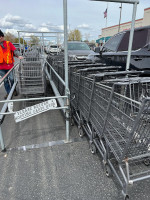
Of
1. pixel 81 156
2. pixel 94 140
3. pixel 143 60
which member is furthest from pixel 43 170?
pixel 143 60

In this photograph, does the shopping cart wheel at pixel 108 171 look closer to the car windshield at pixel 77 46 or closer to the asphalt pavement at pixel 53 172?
the asphalt pavement at pixel 53 172

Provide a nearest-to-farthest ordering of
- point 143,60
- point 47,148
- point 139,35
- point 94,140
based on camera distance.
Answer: point 94,140 → point 47,148 → point 143,60 → point 139,35

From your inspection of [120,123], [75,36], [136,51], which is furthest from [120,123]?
[75,36]

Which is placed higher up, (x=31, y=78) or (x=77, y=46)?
(x=77, y=46)

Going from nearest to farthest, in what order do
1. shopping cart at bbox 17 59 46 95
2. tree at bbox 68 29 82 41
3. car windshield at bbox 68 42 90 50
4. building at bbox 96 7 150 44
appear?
shopping cart at bbox 17 59 46 95
car windshield at bbox 68 42 90 50
building at bbox 96 7 150 44
tree at bbox 68 29 82 41

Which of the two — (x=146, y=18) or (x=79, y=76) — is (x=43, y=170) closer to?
(x=79, y=76)

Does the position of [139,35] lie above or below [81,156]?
above

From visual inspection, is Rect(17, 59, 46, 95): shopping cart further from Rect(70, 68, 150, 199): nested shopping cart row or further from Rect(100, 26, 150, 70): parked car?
Rect(100, 26, 150, 70): parked car

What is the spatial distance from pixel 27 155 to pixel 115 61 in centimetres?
317

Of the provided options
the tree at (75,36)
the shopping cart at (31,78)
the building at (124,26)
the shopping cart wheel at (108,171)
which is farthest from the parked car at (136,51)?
the tree at (75,36)

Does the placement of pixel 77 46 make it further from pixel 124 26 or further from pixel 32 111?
pixel 124 26

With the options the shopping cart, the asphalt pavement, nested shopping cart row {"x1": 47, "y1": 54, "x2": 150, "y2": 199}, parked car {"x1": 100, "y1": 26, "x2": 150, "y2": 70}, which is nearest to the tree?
parked car {"x1": 100, "y1": 26, "x2": 150, "y2": 70}

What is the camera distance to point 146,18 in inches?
856

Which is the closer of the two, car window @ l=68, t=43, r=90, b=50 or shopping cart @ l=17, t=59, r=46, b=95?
shopping cart @ l=17, t=59, r=46, b=95
